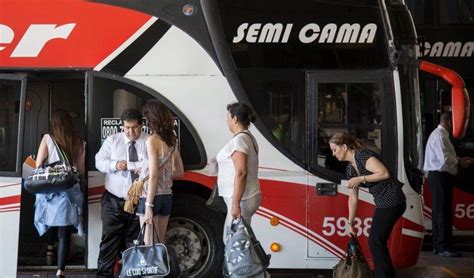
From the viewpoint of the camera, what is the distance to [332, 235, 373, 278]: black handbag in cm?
789

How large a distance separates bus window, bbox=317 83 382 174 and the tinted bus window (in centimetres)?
23

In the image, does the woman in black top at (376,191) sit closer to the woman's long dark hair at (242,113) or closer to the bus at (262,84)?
the bus at (262,84)

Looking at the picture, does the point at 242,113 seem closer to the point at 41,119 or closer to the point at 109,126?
the point at 109,126

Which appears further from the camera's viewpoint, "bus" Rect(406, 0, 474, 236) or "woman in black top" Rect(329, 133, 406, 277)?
"bus" Rect(406, 0, 474, 236)

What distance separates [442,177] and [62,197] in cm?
506

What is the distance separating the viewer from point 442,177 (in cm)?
1087

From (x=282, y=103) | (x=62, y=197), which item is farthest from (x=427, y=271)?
(x=62, y=197)

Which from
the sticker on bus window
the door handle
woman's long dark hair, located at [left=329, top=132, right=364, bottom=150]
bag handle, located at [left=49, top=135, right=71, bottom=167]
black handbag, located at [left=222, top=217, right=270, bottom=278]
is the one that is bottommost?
black handbag, located at [left=222, top=217, right=270, bottom=278]

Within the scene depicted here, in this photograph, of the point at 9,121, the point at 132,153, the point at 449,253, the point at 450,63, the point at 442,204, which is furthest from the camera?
the point at 450,63

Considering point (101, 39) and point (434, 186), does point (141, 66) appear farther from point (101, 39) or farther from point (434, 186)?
point (434, 186)

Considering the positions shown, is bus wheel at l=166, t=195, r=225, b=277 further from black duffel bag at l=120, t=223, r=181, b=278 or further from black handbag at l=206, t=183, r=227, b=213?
black duffel bag at l=120, t=223, r=181, b=278

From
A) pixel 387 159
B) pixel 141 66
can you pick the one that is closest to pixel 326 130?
pixel 387 159

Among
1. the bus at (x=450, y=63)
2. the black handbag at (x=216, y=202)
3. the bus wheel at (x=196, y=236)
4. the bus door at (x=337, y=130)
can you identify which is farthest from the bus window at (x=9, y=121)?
the bus at (x=450, y=63)

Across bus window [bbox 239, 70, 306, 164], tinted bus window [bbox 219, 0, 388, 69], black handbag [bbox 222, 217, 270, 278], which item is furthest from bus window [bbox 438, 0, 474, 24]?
black handbag [bbox 222, 217, 270, 278]
